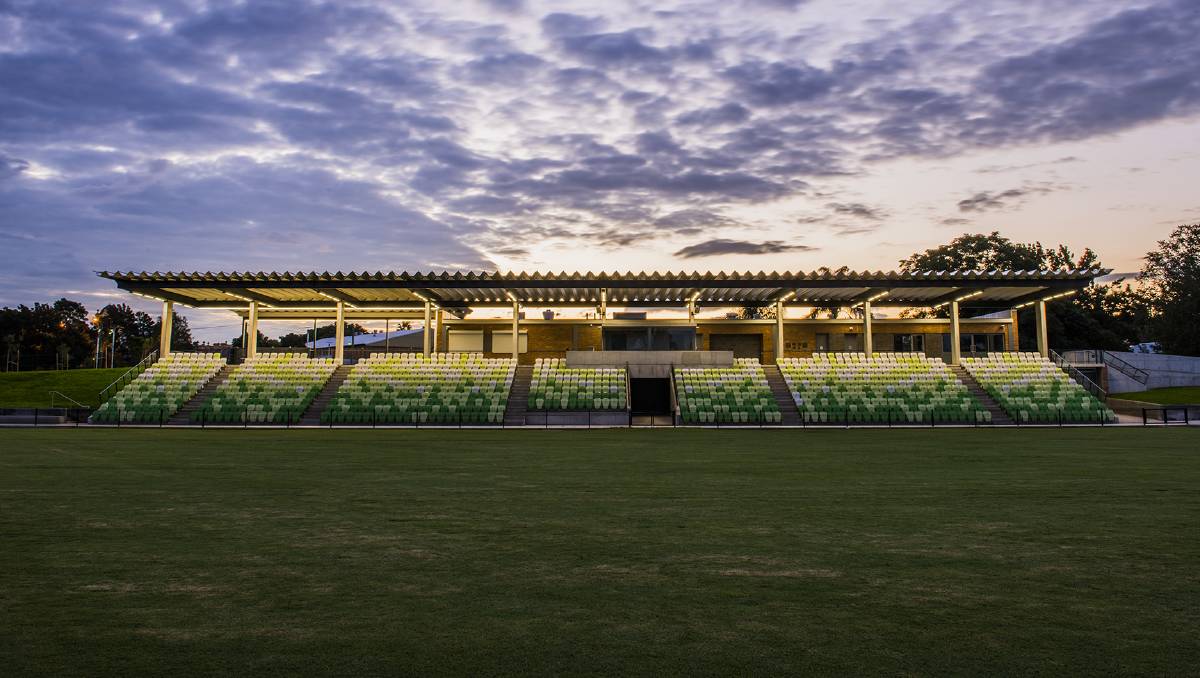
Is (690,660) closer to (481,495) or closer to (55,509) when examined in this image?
(481,495)

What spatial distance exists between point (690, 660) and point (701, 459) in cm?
1173

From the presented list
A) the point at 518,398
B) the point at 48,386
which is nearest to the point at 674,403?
the point at 518,398

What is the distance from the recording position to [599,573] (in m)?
5.68

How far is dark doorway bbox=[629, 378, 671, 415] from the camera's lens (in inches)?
1572

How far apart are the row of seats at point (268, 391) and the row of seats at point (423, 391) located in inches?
64.4

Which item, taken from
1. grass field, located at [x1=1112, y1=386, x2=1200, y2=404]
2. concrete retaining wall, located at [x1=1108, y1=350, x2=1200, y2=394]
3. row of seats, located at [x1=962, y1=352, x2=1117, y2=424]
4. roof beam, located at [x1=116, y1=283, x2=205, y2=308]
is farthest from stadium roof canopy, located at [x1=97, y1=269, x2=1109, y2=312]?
concrete retaining wall, located at [x1=1108, y1=350, x2=1200, y2=394]

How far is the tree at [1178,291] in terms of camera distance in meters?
57.4

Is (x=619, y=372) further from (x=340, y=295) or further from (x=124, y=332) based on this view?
(x=124, y=332)

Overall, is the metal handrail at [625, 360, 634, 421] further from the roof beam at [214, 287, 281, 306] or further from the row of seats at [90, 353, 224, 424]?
the roof beam at [214, 287, 281, 306]

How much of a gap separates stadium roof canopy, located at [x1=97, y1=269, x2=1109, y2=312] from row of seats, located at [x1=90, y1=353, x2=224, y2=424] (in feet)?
12.6

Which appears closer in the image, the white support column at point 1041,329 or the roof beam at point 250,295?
the roof beam at point 250,295

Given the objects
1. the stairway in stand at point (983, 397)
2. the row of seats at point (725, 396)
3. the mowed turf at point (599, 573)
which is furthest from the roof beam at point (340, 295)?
the stairway in stand at point (983, 397)

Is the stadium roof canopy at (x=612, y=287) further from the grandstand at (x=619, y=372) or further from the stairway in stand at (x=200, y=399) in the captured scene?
the stairway in stand at (x=200, y=399)

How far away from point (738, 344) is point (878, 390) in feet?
51.3
